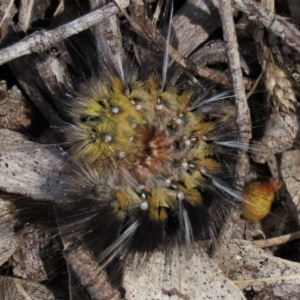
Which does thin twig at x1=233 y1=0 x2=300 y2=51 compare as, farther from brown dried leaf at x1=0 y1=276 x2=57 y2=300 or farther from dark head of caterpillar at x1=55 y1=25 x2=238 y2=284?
brown dried leaf at x1=0 y1=276 x2=57 y2=300

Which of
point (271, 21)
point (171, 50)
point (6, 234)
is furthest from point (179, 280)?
point (271, 21)

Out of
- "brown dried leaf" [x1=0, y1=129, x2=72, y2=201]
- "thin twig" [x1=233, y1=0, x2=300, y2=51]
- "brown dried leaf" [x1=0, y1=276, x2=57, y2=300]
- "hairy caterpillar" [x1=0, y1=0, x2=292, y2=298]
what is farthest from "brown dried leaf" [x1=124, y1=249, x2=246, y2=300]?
"thin twig" [x1=233, y1=0, x2=300, y2=51]

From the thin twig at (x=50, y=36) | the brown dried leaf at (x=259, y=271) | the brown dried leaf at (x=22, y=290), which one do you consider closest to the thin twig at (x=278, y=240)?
the brown dried leaf at (x=259, y=271)

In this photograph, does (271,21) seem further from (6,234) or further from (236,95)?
(6,234)

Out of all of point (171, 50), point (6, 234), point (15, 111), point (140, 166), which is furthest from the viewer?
point (15, 111)

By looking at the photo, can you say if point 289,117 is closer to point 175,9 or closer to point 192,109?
point 192,109

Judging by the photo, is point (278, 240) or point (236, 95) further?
point (278, 240)

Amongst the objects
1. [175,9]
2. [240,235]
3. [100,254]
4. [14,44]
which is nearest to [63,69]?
[14,44]

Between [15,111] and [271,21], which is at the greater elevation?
[15,111]
